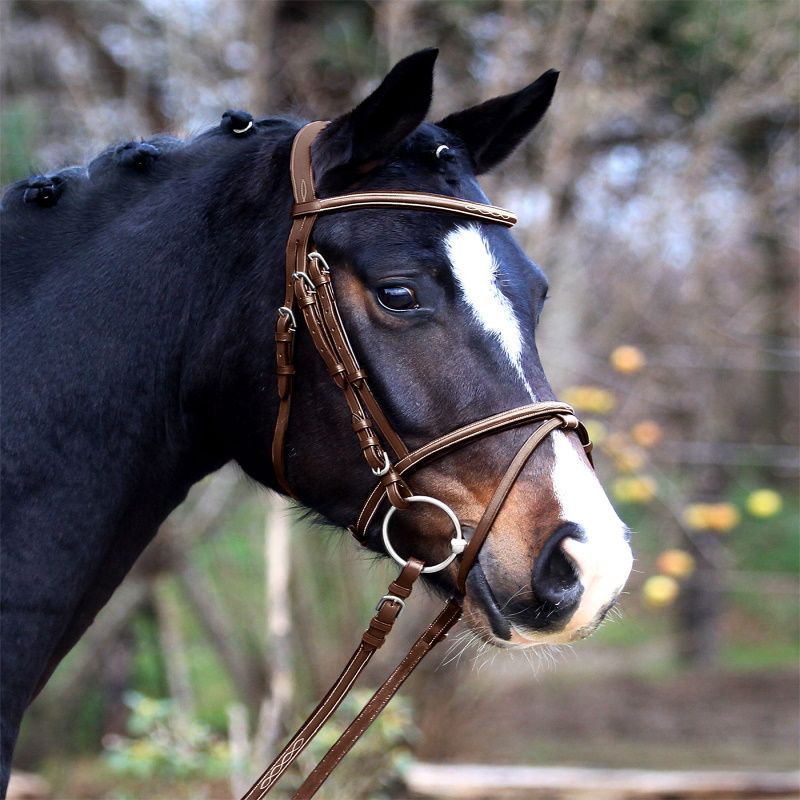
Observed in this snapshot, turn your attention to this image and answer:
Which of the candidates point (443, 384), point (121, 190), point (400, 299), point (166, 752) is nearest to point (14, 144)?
A: point (166, 752)

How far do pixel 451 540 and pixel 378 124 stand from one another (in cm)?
84

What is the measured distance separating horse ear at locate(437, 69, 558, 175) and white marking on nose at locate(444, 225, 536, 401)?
1.26ft

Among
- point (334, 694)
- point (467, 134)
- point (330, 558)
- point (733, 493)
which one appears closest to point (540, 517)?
point (334, 694)

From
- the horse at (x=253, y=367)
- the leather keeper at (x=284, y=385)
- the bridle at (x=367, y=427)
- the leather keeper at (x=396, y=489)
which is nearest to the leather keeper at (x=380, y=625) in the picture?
the bridle at (x=367, y=427)

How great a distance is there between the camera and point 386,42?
227 inches

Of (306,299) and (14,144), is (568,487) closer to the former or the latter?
(306,299)

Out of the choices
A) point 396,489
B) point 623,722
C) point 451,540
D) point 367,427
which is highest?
point 623,722

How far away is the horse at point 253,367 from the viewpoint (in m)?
1.78

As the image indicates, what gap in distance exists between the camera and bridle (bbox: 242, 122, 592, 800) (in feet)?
5.90

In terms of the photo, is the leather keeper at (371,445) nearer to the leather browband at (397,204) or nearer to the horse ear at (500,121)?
the leather browband at (397,204)

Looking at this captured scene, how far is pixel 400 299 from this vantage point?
1.86m

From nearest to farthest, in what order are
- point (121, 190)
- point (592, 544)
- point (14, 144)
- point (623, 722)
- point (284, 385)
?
point (592, 544), point (284, 385), point (121, 190), point (14, 144), point (623, 722)

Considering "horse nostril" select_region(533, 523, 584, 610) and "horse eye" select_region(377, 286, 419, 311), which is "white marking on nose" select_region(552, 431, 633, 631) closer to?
"horse nostril" select_region(533, 523, 584, 610)

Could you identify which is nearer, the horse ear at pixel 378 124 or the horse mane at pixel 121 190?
the horse ear at pixel 378 124
